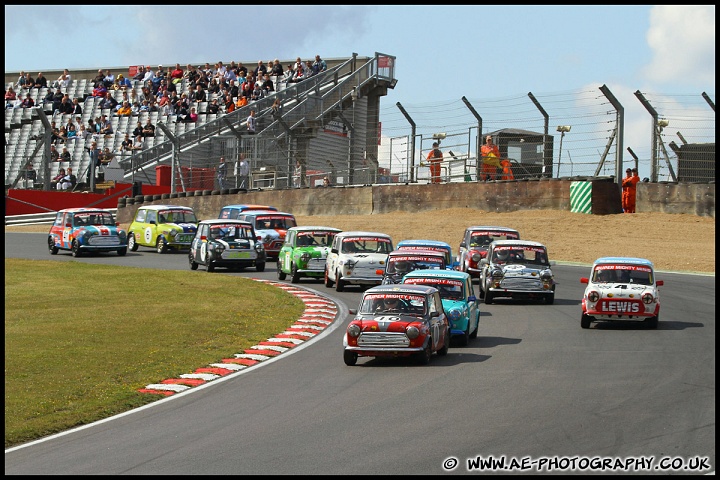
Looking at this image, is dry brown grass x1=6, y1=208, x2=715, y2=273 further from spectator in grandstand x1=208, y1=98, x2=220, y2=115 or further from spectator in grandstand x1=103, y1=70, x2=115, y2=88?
spectator in grandstand x1=103, y1=70, x2=115, y2=88

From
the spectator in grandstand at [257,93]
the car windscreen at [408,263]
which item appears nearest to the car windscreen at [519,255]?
Result: the car windscreen at [408,263]

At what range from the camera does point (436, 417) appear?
12844 millimetres

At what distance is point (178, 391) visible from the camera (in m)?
15.6

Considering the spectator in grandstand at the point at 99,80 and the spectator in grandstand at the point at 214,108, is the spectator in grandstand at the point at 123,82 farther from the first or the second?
the spectator in grandstand at the point at 214,108

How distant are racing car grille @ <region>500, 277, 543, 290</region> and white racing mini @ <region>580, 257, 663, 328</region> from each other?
359 centimetres

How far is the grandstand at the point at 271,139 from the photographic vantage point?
46.0 m

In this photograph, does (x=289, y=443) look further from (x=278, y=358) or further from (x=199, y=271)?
(x=199, y=271)

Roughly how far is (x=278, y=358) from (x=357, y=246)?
31.5 ft

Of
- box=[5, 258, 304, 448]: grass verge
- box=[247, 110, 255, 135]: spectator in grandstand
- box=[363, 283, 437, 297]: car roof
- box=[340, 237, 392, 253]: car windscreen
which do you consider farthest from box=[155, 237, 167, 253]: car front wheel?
box=[363, 283, 437, 297]: car roof

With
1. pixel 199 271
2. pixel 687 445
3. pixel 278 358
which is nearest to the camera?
pixel 687 445

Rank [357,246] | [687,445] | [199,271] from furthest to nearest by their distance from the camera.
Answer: [199,271] → [357,246] → [687,445]

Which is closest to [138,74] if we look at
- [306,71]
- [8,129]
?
[8,129]

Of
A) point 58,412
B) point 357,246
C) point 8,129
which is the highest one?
point 8,129

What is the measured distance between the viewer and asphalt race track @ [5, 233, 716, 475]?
34.9 ft
